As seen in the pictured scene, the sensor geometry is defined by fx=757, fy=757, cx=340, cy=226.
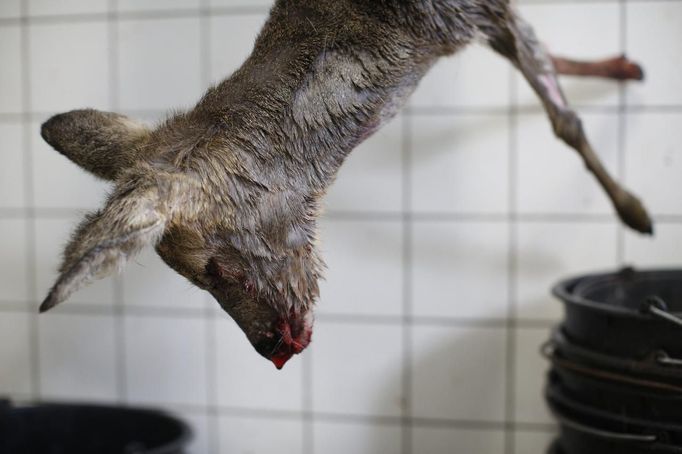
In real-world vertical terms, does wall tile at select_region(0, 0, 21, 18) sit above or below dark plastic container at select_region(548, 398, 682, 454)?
above

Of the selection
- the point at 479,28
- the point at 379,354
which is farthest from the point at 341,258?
the point at 479,28

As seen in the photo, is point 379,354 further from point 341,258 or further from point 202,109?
point 202,109

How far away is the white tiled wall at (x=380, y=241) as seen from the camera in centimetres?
157

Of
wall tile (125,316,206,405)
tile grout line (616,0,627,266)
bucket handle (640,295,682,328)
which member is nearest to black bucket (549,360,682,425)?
bucket handle (640,295,682,328)

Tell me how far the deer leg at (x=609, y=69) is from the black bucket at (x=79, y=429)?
1130mm

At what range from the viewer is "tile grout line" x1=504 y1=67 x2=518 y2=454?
5.23ft

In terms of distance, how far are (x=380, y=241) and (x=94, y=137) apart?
817mm

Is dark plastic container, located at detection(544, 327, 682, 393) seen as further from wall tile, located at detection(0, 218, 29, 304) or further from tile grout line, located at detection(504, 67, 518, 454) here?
wall tile, located at detection(0, 218, 29, 304)

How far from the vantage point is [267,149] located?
3.01 ft

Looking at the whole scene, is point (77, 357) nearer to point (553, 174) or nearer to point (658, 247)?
point (553, 174)

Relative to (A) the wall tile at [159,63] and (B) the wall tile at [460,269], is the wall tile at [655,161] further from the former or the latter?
(A) the wall tile at [159,63]

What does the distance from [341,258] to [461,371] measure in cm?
36

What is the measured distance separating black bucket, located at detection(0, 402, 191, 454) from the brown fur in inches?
34.7

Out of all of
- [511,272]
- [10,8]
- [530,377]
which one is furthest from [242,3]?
[530,377]
